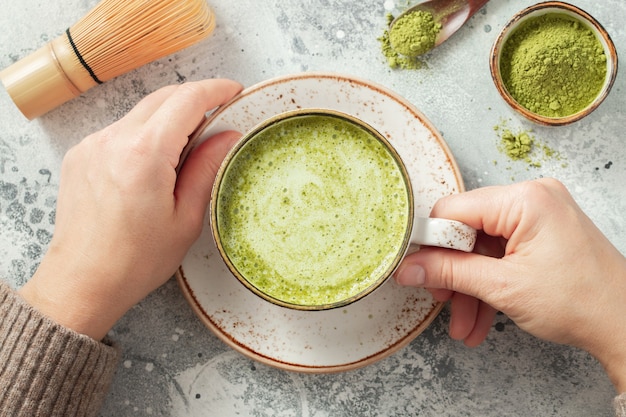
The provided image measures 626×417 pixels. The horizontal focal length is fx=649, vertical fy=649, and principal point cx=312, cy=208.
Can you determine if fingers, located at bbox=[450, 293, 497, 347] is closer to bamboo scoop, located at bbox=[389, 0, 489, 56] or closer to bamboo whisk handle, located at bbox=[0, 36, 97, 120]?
bamboo scoop, located at bbox=[389, 0, 489, 56]

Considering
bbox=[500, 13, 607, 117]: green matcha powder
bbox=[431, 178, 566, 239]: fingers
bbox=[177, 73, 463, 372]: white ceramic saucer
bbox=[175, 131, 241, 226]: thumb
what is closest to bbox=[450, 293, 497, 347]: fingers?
bbox=[177, 73, 463, 372]: white ceramic saucer

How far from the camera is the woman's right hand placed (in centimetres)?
108

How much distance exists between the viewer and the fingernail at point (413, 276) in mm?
1111

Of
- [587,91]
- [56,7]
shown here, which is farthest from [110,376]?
[587,91]

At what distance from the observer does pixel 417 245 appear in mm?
1183

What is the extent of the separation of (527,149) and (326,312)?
529mm

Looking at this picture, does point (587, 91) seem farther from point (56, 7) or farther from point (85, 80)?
point (56, 7)

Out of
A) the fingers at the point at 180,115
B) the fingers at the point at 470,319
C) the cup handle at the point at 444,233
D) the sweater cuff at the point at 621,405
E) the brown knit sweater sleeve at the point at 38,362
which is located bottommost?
the sweater cuff at the point at 621,405

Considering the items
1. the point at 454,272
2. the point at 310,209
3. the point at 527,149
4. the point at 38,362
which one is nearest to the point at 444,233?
the point at 454,272

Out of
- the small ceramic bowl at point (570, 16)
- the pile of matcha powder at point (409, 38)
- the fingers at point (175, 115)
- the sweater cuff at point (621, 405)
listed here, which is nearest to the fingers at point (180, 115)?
the fingers at point (175, 115)

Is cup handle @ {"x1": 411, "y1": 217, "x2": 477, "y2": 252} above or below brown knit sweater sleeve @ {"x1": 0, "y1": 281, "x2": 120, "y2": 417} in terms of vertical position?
below

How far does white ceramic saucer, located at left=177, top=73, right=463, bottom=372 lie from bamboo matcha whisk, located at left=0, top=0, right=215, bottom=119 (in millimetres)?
220

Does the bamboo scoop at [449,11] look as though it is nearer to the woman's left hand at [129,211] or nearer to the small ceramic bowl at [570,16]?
the small ceramic bowl at [570,16]

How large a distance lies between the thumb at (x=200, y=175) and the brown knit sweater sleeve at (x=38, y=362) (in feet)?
1.00
